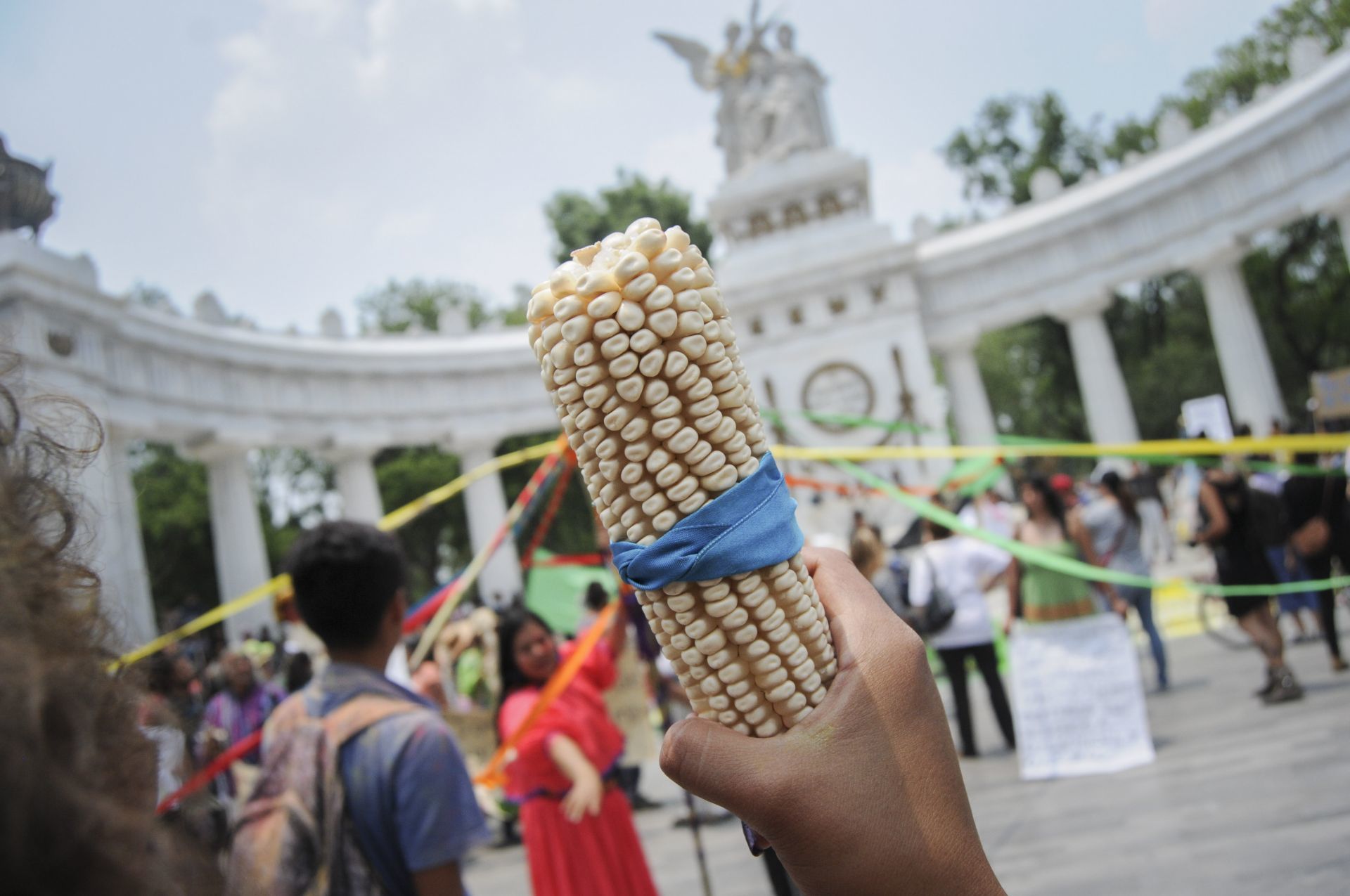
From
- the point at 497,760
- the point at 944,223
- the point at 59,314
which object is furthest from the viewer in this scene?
the point at 944,223

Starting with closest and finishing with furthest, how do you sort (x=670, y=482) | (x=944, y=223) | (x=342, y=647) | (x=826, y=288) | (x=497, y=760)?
(x=670, y=482) < (x=342, y=647) < (x=497, y=760) < (x=826, y=288) < (x=944, y=223)

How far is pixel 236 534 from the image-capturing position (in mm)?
20562

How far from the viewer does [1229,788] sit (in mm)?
5211

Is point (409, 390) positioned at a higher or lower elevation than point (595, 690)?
higher

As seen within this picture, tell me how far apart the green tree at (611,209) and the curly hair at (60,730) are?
34.9 m

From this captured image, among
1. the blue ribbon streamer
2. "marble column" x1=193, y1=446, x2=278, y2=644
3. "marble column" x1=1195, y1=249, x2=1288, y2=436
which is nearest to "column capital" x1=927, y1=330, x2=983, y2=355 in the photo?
"marble column" x1=1195, y1=249, x2=1288, y2=436

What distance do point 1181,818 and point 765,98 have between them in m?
→ 20.8

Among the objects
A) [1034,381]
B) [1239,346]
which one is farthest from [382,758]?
[1034,381]

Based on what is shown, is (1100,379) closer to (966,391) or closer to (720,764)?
(966,391)

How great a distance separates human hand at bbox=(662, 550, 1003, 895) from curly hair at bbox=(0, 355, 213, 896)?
561mm

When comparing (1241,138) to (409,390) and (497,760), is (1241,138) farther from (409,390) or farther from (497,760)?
(497,760)

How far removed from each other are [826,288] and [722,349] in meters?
21.8

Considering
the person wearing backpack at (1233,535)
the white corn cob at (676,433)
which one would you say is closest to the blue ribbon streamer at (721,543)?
the white corn cob at (676,433)

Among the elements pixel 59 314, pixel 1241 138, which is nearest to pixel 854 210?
pixel 1241 138
